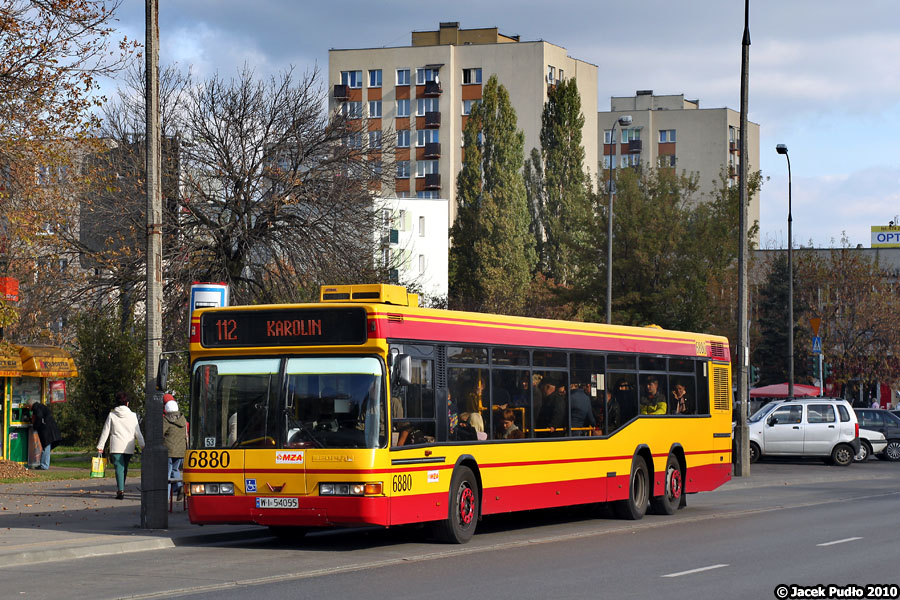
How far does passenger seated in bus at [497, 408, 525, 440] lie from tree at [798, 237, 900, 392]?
4901 cm

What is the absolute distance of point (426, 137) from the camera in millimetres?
100938

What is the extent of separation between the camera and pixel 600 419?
19156 mm

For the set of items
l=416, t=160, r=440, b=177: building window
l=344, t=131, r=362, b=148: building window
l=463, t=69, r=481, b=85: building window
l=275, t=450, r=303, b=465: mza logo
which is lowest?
l=275, t=450, r=303, b=465: mza logo

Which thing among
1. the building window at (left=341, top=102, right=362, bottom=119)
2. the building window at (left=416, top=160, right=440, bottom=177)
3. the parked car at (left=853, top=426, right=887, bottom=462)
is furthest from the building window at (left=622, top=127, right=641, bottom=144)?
the building window at (left=341, top=102, right=362, bottom=119)

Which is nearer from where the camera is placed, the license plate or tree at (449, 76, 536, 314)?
the license plate

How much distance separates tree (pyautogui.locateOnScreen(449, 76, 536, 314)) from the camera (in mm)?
83750

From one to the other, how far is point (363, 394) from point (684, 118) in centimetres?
10706

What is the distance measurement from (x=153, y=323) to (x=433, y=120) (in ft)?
273

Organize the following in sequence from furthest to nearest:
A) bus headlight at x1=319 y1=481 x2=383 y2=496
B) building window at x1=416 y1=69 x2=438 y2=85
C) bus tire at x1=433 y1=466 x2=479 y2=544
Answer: building window at x1=416 y1=69 x2=438 y2=85
bus tire at x1=433 y1=466 x2=479 y2=544
bus headlight at x1=319 y1=481 x2=383 y2=496

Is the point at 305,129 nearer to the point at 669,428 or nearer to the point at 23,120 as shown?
the point at 23,120

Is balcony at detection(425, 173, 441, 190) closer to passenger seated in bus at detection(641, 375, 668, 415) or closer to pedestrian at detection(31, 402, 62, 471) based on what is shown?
pedestrian at detection(31, 402, 62, 471)

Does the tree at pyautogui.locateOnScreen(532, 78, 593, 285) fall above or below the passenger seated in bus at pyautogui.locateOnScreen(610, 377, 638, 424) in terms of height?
above

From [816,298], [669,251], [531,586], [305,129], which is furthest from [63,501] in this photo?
[816,298]

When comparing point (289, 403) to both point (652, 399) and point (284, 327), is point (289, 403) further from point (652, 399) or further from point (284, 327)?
point (652, 399)
